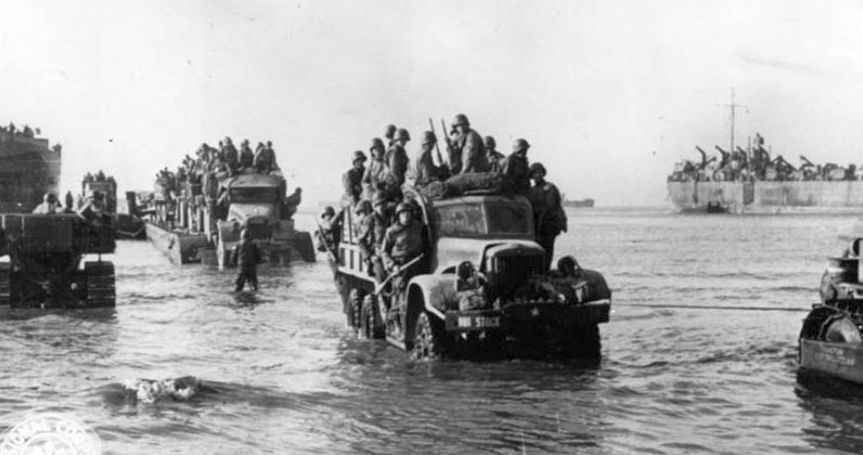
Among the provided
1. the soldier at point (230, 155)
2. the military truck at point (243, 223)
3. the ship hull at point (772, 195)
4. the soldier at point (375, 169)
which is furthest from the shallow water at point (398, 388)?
the ship hull at point (772, 195)

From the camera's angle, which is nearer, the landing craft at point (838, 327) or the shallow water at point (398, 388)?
the shallow water at point (398, 388)

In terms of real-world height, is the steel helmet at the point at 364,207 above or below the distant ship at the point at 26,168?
below

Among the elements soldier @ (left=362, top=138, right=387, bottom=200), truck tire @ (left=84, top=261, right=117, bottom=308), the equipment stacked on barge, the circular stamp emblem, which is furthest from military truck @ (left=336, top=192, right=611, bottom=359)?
the equipment stacked on barge

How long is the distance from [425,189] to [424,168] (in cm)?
70

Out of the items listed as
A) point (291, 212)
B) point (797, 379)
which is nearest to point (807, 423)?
point (797, 379)

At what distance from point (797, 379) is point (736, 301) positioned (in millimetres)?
12280

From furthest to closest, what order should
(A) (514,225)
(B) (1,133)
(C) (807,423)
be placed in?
(B) (1,133) < (A) (514,225) < (C) (807,423)

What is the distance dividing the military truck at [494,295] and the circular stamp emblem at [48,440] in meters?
5.75

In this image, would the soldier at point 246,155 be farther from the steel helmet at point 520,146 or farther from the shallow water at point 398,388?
the steel helmet at point 520,146

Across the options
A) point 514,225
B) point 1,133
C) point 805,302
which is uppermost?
point 1,133

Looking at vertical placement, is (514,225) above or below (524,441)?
above

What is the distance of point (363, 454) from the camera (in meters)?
8.91

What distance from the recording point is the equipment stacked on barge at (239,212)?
33844 mm

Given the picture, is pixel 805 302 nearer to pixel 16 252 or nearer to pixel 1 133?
pixel 16 252
